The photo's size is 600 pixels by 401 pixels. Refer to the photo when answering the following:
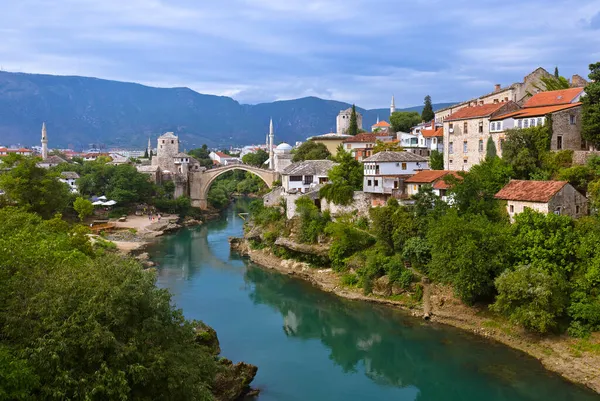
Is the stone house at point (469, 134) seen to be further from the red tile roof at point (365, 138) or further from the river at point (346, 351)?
the red tile roof at point (365, 138)

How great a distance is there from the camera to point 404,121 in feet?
163

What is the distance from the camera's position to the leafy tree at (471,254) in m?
21.1

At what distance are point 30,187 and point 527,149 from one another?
3025 centimetres

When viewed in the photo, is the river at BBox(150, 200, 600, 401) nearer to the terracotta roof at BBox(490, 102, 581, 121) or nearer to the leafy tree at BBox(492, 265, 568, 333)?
the leafy tree at BBox(492, 265, 568, 333)

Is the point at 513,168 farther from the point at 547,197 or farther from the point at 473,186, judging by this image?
the point at 547,197

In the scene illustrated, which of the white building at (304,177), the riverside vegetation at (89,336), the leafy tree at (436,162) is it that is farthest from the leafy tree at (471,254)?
the white building at (304,177)

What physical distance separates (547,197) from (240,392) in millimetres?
14233

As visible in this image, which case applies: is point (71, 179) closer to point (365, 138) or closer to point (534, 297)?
point (365, 138)

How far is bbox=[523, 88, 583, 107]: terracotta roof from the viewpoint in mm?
26984

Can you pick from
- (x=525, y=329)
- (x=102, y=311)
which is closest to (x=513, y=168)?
(x=525, y=329)

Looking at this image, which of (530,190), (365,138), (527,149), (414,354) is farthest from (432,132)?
(414,354)

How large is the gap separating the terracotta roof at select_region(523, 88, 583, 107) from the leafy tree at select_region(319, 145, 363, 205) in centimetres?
1009

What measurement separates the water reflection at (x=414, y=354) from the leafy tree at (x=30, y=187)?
1839 cm

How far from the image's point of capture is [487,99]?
127 feet
